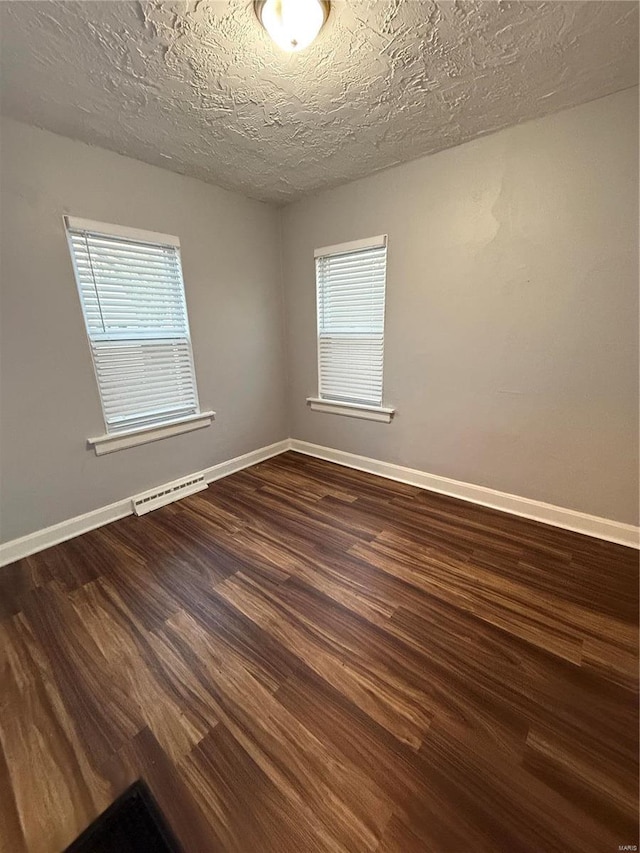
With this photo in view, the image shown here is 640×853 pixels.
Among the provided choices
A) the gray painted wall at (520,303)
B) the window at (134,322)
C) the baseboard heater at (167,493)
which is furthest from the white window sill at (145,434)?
the gray painted wall at (520,303)

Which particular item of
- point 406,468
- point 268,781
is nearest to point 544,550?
point 406,468

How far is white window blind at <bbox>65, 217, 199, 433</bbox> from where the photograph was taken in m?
2.15

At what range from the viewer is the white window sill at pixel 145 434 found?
232 cm

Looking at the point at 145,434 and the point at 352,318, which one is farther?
the point at 352,318

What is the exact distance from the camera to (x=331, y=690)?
49.3 inches

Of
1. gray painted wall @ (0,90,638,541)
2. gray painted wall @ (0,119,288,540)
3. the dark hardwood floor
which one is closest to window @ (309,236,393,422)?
gray painted wall @ (0,90,638,541)

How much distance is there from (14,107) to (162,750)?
9.71ft

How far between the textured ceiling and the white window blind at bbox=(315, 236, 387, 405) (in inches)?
29.6

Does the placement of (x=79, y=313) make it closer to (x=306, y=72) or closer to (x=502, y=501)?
(x=306, y=72)

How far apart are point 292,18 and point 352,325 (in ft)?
6.24

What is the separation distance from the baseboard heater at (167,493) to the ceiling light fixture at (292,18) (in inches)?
106

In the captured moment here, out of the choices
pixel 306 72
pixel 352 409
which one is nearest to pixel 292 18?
pixel 306 72

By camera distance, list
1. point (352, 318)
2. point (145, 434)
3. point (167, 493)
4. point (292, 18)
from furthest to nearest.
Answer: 1. point (352, 318)
2. point (167, 493)
3. point (145, 434)
4. point (292, 18)

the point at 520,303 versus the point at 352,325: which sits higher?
the point at 520,303
